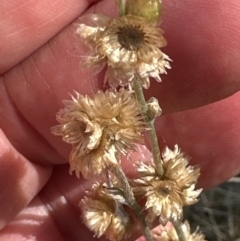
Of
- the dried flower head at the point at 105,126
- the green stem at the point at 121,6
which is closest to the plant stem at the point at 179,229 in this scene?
the dried flower head at the point at 105,126

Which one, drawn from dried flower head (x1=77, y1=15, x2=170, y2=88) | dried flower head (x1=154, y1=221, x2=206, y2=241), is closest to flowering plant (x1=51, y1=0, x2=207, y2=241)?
dried flower head (x1=77, y1=15, x2=170, y2=88)

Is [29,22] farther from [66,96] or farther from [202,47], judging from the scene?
[202,47]

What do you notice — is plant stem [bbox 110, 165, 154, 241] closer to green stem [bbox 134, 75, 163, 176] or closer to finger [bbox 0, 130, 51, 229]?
green stem [bbox 134, 75, 163, 176]

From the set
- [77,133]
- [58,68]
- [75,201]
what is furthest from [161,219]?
[75,201]

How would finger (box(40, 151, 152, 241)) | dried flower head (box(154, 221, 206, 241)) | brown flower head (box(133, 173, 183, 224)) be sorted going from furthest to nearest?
finger (box(40, 151, 152, 241))
dried flower head (box(154, 221, 206, 241))
brown flower head (box(133, 173, 183, 224))

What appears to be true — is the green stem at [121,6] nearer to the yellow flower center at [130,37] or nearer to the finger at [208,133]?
the yellow flower center at [130,37]

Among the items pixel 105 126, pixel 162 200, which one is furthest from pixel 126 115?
pixel 162 200
